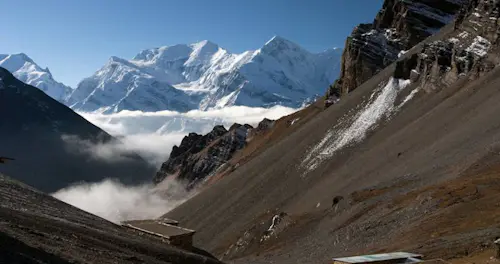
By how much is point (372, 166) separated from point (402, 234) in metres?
33.9

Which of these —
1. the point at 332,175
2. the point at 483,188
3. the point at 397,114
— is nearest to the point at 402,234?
the point at 483,188

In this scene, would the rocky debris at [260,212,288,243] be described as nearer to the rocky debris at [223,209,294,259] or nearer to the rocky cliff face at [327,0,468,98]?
the rocky debris at [223,209,294,259]

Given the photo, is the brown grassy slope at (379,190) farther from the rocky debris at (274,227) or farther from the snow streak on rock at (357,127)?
the snow streak on rock at (357,127)

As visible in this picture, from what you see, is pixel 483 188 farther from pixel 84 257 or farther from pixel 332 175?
pixel 332 175

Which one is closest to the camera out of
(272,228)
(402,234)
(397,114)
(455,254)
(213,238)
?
(455,254)

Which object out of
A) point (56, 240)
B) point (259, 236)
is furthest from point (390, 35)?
point (56, 240)

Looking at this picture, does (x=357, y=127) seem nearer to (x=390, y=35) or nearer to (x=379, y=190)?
(x=379, y=190)

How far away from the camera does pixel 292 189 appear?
258ft

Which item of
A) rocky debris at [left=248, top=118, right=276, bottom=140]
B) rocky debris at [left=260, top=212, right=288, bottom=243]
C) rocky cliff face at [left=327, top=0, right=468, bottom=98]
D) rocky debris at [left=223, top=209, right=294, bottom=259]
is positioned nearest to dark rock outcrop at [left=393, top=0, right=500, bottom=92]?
rocky cliff face at [left=327, top=0, right=468, bottom=98]

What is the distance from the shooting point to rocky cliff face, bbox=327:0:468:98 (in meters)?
124

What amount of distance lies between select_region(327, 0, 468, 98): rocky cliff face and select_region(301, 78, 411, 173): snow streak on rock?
27.7 m

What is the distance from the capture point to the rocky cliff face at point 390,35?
4875 inches

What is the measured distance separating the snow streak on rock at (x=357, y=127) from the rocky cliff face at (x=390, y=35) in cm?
2771

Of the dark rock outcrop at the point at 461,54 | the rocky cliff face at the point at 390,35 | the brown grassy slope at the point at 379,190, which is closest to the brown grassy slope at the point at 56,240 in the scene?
the brown grassy slope at the point at 379,190
